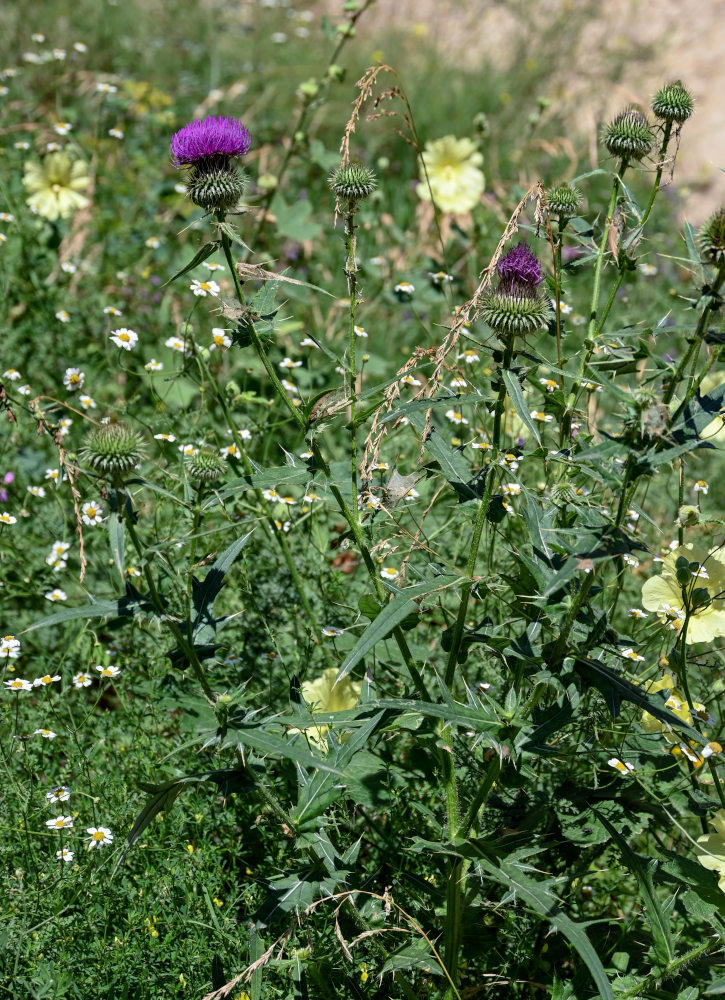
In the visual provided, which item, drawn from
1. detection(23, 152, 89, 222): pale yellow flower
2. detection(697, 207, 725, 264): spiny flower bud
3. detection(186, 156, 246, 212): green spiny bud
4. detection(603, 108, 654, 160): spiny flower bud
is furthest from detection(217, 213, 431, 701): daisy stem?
detection(23, 152, 89, 222): pale yellow flower

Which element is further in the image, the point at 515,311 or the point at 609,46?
the point at 609,46

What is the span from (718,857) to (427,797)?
0.75 metres

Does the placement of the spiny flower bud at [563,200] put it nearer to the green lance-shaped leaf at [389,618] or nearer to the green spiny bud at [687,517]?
the green spiny bud at [687,517]

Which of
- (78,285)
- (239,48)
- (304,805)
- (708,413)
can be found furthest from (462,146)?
(239,48)

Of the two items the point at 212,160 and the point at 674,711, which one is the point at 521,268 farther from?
the point at 674,711

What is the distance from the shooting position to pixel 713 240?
1.51m

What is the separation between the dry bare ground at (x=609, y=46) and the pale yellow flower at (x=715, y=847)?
19.7 ft

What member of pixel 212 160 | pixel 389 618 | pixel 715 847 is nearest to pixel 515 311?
pixel 389 618

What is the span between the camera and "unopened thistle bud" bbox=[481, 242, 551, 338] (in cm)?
161

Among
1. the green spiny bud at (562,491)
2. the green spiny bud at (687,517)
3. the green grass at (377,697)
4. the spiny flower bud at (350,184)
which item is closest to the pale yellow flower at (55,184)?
the green grass at (377,697)

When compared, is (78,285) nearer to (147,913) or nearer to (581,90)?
(147,913)

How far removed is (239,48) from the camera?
748 centimetres

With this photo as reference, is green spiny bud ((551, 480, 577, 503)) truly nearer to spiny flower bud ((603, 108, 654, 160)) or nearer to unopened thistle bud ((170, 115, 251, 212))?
spiny flower bud ((603, 108, 654, 160))

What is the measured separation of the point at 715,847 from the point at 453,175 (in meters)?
3.15
